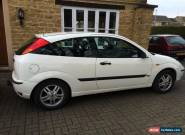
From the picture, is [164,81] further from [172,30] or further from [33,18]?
[172,30]

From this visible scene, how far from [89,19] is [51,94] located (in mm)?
4975

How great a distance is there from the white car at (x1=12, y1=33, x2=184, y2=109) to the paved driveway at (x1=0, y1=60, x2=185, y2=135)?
0.33 meters

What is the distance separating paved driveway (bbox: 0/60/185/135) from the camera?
3.09 metres

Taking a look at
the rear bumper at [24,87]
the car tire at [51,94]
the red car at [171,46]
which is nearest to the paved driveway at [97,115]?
the car tire at [51,94]

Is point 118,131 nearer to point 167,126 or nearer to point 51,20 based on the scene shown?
point 167,126

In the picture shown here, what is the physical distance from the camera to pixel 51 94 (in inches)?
146

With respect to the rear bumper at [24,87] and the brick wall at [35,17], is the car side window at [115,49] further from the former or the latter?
the brick wall at [35,17]

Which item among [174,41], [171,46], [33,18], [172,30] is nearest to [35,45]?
[33,18]

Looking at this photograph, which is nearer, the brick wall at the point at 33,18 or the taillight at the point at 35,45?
the taillight at the point at 35,45

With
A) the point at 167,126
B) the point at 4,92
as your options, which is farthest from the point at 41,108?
the point at 167,126

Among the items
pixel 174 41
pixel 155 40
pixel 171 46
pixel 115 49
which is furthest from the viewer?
pixel 155 40

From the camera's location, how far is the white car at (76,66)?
348cm

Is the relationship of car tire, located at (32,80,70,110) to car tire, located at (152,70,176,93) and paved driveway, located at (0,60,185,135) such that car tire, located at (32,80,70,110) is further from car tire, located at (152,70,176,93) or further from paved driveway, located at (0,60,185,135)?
car tire, located at (152,70,176,93)

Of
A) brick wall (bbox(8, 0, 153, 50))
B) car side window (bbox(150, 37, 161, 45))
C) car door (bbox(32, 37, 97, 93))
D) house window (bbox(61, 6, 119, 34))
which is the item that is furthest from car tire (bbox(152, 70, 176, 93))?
car side window (bbox(150, 37, 161, 45))
